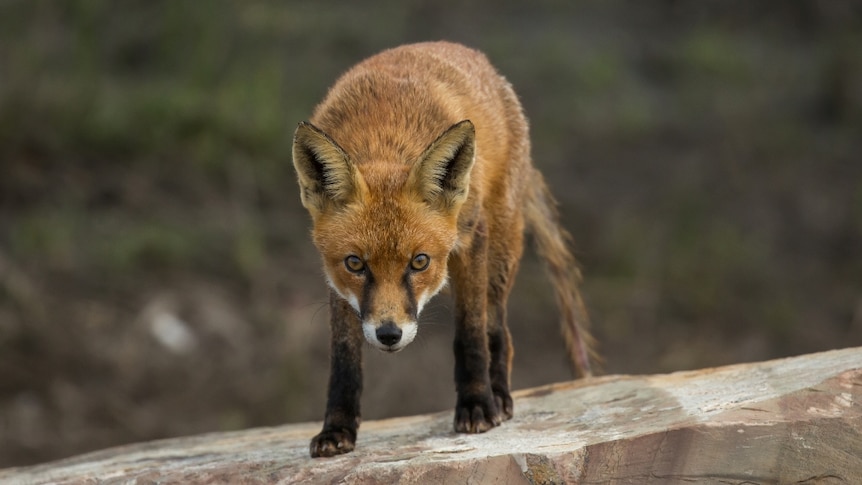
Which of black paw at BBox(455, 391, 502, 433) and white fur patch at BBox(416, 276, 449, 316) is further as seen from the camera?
black paw at BBox(455, 391, 502, 433)

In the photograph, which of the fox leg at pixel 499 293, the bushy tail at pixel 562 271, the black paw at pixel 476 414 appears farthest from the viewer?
the bushy tail at pixel 562 271

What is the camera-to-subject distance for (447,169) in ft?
18.1

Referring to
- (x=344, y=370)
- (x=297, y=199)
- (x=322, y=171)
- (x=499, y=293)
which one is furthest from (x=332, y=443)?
(x=297, y=199)

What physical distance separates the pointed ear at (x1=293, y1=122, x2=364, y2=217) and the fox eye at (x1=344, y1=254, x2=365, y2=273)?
0.30 m

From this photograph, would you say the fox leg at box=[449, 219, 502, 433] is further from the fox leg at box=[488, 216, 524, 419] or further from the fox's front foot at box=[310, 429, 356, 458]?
the fox's front foot at box=[310, 429, 356, 458]

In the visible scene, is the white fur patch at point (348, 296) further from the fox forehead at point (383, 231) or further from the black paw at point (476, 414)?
the black paw at point (476, 414)

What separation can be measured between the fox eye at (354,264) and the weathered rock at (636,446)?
91cm

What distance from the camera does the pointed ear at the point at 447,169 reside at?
5.38 metres

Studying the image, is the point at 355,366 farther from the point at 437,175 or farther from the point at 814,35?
the point at 814,35

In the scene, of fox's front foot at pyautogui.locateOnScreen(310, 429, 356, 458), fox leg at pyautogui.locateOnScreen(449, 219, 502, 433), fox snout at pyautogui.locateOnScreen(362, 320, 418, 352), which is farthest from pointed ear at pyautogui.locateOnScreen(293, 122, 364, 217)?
fox's front foot at pyautogui.locateOnScreen(310, 429, 356, 458)

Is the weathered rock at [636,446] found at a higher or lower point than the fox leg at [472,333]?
lower

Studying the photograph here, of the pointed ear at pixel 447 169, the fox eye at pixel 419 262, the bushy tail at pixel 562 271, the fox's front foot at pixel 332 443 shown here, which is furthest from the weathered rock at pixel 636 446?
the bushy tail at pixel 562 271

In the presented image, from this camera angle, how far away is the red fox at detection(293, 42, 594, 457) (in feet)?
17.3

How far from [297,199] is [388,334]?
8.04m
